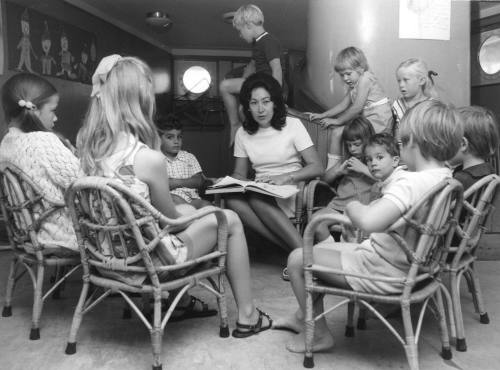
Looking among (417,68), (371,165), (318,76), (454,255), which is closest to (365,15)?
(318,76)

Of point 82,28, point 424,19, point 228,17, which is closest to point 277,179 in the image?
point 424,19

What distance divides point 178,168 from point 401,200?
81.4 inches

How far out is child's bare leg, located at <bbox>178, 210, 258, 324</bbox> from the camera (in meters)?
2.03

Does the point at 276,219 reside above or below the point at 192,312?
above

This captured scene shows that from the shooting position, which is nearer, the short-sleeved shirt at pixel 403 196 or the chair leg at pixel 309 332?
the short-sleeved shirt at pixel 403 196

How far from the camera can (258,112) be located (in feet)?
10.6

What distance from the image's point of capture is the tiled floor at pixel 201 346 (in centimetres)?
189

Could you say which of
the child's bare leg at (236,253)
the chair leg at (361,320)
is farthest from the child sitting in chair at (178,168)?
the chair leg at (361,320)

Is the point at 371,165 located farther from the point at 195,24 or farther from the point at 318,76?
the point at 195,24

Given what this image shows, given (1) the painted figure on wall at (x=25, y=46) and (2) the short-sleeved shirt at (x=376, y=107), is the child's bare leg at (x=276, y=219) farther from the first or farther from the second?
(1) the painted figure on wall at (x=25, y=46)

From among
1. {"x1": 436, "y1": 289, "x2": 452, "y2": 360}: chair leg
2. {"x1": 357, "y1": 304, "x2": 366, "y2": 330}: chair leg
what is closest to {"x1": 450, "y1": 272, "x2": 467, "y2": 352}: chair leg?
{"x1": 436, "y1": 289, "x2": 452, "y2": 360}: chair leg

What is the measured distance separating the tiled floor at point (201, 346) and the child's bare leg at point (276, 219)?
0.48 metres

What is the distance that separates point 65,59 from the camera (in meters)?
5.34

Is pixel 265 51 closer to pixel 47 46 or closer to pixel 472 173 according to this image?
pixel 472 173
